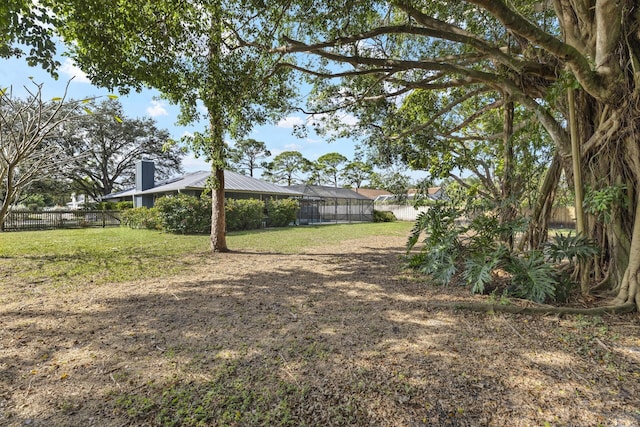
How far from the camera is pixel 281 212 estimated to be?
57.7 feet

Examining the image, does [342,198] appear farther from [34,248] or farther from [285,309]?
[285,309]

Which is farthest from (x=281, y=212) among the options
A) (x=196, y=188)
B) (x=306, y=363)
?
(x=306, y=363)

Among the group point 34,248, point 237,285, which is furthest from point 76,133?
point 237,285

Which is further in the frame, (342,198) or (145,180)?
(342,198)

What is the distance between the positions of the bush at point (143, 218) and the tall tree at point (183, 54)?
9243mm

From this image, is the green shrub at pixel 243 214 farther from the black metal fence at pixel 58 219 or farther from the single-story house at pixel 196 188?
the black metal fence at pixel 58 219

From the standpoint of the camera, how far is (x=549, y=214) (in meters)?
4.93

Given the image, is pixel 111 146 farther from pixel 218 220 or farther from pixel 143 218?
pixel 218 220

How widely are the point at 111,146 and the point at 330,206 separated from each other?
22190 millimetres

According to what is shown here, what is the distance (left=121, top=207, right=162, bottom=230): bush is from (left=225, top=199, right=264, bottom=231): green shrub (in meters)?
3.13

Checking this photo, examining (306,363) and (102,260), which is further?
(102,260)

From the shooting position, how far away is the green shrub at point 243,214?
1399cm

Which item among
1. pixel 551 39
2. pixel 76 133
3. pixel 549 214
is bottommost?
pixel 549 214

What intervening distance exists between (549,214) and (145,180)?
71.2 feet
